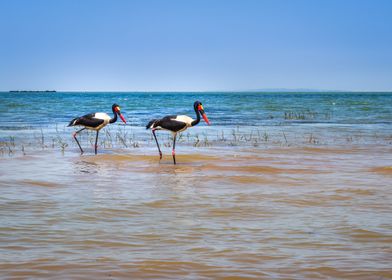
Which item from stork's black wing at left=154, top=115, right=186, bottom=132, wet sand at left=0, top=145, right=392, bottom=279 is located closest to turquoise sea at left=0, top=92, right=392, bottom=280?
wet sand at left=0, top=145, right=392, bottom=279

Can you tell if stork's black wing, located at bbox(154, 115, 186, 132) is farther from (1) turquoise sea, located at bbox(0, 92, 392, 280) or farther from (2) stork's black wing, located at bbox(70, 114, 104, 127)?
(2) stork's black wing, located at bbox(70, 114, 104, 127)

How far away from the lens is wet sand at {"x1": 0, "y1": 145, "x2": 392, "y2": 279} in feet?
17.0

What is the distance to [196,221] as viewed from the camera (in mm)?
7020

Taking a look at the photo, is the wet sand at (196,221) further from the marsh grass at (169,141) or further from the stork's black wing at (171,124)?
the marsh grass at (169,141)

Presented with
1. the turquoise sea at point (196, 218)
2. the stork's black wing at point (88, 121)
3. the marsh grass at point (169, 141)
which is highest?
the stork's black wing at point (88, 121)

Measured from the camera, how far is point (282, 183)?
1018cm

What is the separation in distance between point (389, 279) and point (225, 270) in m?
1.30

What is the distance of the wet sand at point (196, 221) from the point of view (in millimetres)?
5168

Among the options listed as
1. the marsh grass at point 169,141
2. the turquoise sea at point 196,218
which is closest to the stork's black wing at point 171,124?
the turquoise sea at point 196,218

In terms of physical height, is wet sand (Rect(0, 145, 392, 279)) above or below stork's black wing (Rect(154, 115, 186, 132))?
below

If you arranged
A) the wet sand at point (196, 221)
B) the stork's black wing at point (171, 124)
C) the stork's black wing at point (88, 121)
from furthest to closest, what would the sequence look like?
the stork's black wing at point (88, 121) < the stork's black wing at point (171, 124) < the wet sand at point (196, 221)

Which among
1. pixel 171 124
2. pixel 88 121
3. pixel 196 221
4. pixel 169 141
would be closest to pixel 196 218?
pixel 196 221

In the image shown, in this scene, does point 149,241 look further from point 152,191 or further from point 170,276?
point 152,191

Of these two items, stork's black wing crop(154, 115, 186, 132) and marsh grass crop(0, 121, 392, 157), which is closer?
stork's black wing crop(154, 115, 186, 132)
